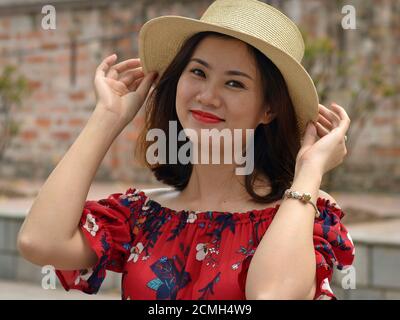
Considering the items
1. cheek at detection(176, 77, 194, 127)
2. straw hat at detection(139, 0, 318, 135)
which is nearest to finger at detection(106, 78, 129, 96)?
straw hat at detection(139, 0, 318, 135)

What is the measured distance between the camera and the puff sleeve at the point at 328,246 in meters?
2.13

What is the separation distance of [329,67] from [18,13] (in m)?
3.67

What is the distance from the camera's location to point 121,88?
8.18 feet

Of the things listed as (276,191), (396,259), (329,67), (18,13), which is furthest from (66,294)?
(18,13)

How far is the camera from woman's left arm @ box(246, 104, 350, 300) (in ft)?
6.66

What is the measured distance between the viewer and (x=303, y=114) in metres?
2.37

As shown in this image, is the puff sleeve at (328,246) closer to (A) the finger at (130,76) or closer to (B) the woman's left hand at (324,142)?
(B) the woman's left hand at (324,142)

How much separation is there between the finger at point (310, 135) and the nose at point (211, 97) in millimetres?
242

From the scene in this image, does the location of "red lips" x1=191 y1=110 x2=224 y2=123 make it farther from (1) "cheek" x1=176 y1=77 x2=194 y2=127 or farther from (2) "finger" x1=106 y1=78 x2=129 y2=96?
(2) "finger" x1=106 y1=78 x2=129 y2=96

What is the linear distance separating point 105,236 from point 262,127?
0.51 m

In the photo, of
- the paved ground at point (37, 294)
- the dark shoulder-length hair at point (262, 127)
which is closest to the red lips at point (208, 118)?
the dark shoulder-length hair at point (262, 127)

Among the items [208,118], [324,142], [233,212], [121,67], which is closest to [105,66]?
[121,67]

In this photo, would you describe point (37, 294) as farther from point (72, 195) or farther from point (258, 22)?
point (258, 22)

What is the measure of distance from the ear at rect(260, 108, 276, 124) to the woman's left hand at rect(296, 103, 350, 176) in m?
0.10
